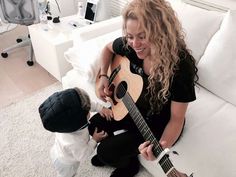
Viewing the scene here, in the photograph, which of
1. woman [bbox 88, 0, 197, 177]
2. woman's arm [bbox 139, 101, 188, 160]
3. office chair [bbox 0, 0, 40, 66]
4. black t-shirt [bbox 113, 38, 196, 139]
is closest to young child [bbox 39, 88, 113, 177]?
woman [bbox 88, 0, 197, 177]

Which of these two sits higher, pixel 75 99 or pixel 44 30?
pixel 75 99

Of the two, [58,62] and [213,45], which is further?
[58,62]

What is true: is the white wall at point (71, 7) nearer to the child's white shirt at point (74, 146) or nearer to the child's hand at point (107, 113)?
the child's hand at point (107, 113)

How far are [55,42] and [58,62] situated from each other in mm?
164

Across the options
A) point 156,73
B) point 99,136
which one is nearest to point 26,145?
point 99,136

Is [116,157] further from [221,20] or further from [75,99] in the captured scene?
[221,20]

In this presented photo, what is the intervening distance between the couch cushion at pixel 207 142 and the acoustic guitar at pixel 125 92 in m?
0.24

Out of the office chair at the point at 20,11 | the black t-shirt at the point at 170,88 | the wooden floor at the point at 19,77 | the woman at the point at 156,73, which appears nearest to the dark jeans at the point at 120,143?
the woman at the point at 156,73

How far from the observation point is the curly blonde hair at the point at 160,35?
0.96 meters

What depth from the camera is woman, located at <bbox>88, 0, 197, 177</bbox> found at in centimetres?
96

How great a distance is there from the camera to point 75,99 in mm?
1141

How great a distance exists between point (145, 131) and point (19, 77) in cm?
170

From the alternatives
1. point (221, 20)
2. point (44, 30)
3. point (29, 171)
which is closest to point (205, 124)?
point (221, 20)

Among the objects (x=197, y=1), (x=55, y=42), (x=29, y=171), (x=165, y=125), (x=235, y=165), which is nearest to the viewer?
(x=235, y=165)
